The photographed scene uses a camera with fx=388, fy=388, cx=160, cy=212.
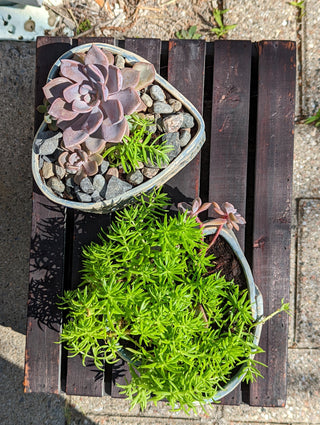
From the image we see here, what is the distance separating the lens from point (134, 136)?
46.8 inches

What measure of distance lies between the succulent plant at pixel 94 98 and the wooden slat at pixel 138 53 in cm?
17

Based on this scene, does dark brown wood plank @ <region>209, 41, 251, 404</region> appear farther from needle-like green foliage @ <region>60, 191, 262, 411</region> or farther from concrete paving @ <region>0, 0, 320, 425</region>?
concrete paving @ <region>0, 0, 320, 425</region>

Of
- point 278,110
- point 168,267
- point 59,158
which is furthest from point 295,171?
point 59,158

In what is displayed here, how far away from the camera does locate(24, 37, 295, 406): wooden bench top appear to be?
4.29 feet

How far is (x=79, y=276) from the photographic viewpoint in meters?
1.34

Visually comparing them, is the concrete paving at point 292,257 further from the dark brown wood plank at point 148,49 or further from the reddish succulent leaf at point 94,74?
the reddish succulent leaf at point 94,74

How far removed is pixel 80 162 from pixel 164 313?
523 mm

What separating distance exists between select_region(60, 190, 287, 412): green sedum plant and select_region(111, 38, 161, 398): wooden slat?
5.4 inches

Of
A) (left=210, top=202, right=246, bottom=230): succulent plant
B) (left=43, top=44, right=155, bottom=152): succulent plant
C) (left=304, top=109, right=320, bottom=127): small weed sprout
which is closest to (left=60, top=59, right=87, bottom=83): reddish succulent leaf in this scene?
(left=43, top=44, right=155, bottom=152): succulent plant

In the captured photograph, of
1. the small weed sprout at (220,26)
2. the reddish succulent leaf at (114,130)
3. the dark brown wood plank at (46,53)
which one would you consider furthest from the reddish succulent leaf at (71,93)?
the small weed sprout at (220,26)

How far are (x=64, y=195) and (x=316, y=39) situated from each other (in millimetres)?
1396

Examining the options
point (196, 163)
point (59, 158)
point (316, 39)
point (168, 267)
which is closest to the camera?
point (168, 267)

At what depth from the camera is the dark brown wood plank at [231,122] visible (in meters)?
1.31

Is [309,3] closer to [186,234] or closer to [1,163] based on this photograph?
[186,234]
